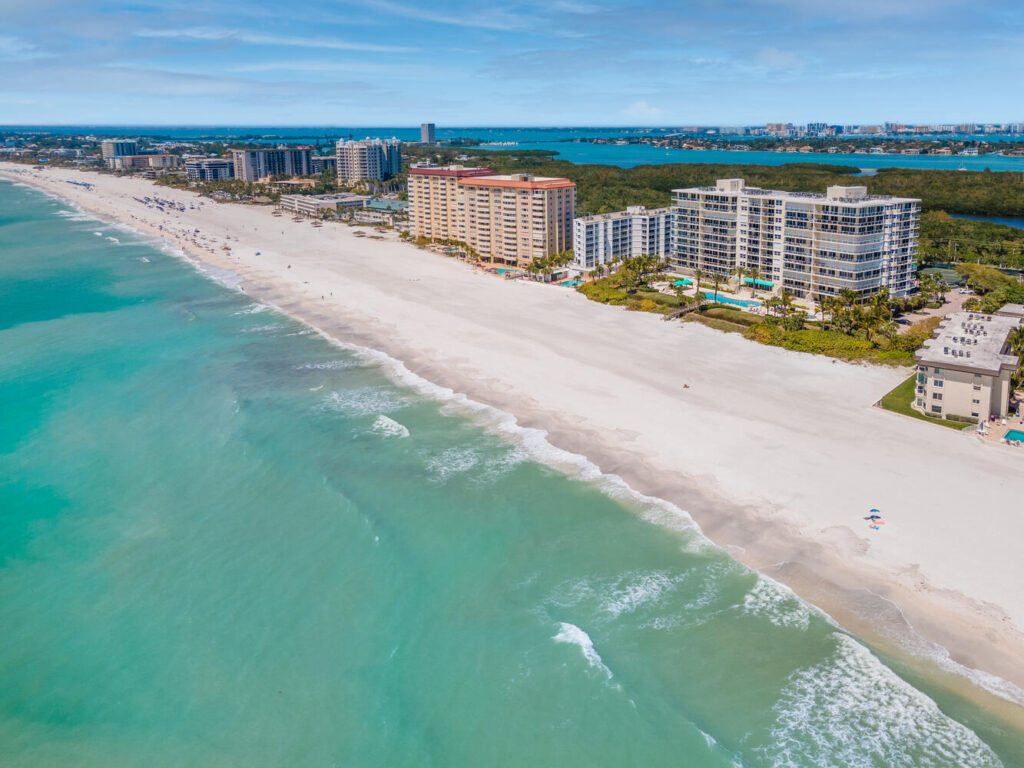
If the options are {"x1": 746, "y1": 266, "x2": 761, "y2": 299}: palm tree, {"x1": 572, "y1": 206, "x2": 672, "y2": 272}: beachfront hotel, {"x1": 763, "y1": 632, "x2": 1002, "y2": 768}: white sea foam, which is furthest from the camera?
{"x1": 572, "y1": 206, "x2": 672, "y2": 272}: beachfront hotel

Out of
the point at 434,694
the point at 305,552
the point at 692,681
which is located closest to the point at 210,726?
the point at 434,694

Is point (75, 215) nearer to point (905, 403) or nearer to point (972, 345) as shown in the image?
point (905, 403)

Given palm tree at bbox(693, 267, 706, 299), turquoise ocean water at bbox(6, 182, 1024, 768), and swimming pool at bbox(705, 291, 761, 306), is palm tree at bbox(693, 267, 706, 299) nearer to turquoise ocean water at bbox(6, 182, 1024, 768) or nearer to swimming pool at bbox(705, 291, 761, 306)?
swimming pool at bbox(705, 291, 761, 306)

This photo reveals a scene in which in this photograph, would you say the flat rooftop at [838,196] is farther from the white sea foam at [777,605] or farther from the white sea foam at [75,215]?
the white sea foam at [75,215]

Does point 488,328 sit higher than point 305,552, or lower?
higher

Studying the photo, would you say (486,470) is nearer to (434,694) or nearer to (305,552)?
(305,552)

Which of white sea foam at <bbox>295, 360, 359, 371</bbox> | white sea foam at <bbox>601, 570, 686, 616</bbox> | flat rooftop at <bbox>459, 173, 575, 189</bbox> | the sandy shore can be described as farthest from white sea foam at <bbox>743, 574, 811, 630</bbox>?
flat rooftop at <bbox>459, 173, 575, 189</bbox>

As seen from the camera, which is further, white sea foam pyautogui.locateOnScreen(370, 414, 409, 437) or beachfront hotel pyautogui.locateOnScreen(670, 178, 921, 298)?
beachfront hotel pyautogui.locateOnScreen(670, 178, 921, 298)
